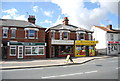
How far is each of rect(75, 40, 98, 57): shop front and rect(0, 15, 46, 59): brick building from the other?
7.55 m

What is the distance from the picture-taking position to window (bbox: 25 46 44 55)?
19.4 meters

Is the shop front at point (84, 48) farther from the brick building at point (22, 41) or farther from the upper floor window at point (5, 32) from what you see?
the upper floor window at point (5, 32)

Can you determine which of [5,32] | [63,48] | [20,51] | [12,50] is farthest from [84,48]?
[5,32]

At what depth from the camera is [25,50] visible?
63.0 feet

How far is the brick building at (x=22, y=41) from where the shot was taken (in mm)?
18566

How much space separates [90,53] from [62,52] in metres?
6.71

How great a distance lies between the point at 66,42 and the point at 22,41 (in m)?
8.57

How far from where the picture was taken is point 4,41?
61.8 feet

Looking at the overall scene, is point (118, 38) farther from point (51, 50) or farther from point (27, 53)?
point (27, 53)

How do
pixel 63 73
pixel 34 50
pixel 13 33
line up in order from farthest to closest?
1. pixel 34 50
2. pixel 13 33
3. pixel 63 73

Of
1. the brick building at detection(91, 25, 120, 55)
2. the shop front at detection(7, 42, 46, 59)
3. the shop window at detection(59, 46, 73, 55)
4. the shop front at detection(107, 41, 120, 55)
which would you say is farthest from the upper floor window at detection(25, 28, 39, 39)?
the shop front at detection(107, 41, 120, 55)

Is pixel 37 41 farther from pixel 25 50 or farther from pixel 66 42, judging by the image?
pixel 66 42

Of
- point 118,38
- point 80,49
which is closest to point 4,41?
point 80,49

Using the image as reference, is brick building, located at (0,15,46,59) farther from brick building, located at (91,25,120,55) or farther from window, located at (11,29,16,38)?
brick building, located at (91,25,120,55)
